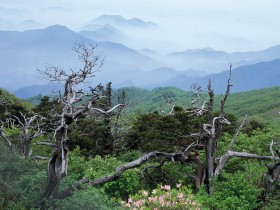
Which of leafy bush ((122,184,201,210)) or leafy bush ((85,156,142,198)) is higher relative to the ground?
leafy bush ((122,184,201,210))

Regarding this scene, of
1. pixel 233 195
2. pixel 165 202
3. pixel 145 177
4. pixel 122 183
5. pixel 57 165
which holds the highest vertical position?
pixel 57 165

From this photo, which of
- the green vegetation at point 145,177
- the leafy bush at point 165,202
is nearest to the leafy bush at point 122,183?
the green vegetation at point 145,177

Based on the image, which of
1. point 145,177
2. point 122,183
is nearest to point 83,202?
point 122,183

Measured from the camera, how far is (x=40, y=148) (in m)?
33.4

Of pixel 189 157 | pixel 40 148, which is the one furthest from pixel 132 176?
pixel 40 148

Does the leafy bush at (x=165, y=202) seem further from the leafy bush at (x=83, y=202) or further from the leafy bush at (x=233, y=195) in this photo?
the leafy bush at (x=233, y=195)

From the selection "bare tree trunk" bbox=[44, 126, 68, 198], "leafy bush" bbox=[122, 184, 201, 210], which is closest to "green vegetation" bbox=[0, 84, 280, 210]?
"leafy bush" bbox=[122, 184, 201, 210]

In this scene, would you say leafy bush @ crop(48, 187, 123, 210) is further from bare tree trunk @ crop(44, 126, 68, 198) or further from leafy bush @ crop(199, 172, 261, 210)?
leafy bush @ crop(199, 172, 261, 210)

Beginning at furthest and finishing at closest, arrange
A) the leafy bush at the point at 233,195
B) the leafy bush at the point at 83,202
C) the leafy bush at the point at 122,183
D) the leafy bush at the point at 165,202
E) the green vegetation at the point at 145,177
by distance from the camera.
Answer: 1. the leafy bush at the point at 122,183
2. the leafy bush at the point at 233,195
3. the green vegetation at the point at 145,177
4. the leafy bush at the point at 165,202
5. the leafy bush at the point at 83,202

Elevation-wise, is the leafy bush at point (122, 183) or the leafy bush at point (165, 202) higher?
the leafy bush at point (165, 202)

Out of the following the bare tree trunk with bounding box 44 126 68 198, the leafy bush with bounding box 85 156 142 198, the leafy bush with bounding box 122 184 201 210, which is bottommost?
the leafy bush with bounding box 85 156 142 198

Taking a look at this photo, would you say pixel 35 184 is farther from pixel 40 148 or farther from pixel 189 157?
pixel 40 148

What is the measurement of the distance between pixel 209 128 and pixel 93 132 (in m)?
17.3

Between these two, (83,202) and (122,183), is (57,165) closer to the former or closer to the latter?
(83,202)
